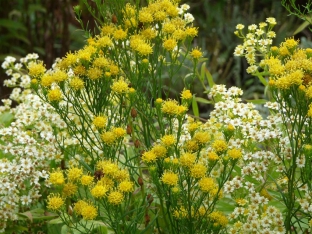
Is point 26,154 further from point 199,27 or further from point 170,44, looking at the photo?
point 199,27

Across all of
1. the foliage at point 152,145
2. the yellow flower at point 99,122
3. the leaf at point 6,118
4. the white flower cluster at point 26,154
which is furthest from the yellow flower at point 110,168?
the leaf at point 6,118

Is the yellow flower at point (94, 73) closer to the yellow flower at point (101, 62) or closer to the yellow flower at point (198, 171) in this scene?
the yellow flower at point (101, 62)

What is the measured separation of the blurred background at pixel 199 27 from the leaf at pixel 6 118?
4.90 ft

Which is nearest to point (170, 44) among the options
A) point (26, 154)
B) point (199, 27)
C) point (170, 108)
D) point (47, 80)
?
point (170, 108)

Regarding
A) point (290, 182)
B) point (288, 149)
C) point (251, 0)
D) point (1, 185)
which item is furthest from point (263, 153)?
point (251, 0)

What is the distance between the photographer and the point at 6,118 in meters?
1.99

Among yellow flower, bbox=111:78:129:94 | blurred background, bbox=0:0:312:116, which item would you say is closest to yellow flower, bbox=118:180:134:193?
yellow flower, bbox=111:78:129:94

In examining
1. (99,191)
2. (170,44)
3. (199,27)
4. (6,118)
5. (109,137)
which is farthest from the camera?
(199,27)

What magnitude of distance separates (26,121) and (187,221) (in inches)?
28.0

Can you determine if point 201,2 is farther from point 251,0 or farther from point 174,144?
point 174,144

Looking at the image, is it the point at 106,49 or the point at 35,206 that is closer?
the point at 106,49

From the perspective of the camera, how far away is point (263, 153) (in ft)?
4.87

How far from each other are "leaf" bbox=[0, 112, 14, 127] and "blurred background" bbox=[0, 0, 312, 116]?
4.90 ft

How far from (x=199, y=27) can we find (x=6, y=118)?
Result: 2.60 meters
